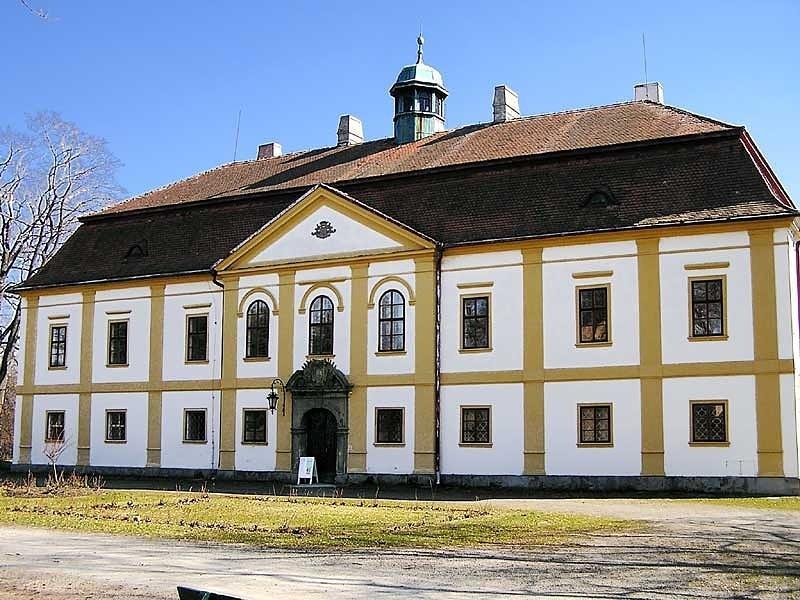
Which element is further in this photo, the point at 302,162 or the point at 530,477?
the point at 302,162

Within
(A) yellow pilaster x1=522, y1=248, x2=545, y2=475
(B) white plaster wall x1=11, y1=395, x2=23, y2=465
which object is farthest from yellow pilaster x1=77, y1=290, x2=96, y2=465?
(A) yellow pilaster x1=522, y1=248, x2=545, y2=475

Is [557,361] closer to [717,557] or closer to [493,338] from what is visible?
[493,338]

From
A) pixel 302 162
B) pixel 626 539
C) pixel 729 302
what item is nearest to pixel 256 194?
pixel 302 162

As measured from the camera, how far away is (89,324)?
109 ft

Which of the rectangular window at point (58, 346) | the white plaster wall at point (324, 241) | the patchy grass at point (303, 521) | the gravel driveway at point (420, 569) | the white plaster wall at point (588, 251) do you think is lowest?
the patchy grass at point (303, 521)

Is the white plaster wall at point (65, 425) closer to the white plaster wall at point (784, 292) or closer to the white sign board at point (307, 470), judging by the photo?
the white sign board at point (307, 470)

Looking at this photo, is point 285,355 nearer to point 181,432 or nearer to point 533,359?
point 181,432

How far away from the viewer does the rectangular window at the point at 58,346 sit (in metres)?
33.7

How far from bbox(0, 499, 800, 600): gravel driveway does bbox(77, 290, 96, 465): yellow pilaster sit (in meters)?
17.8

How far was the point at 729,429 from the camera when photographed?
23422 mm

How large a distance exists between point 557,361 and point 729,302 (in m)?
4.27

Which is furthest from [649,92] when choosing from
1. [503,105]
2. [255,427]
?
[255,427]

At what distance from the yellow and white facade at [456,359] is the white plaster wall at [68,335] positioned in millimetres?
61

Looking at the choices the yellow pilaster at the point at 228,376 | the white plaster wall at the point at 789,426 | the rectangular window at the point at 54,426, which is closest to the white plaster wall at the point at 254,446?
the yellow pilaster at the point at 228,376
